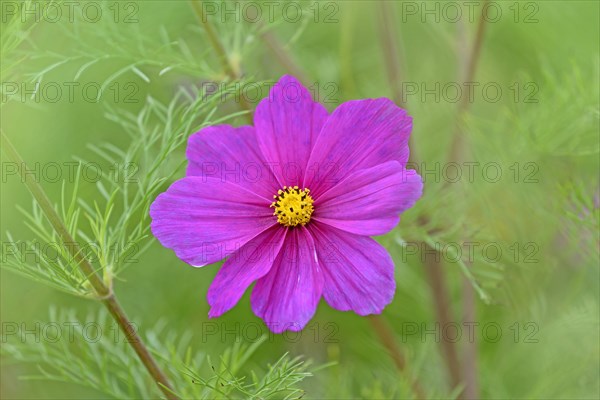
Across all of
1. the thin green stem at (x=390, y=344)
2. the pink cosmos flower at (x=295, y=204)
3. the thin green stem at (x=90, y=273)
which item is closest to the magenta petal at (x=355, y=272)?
the pink cosmos flower at (x=295, y=204)

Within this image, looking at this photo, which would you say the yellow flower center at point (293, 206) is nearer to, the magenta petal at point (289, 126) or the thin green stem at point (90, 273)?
the magenta petal at point (289, 126)

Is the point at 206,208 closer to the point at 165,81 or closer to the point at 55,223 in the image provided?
the point at 55,223

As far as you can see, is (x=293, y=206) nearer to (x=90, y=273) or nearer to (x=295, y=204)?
(x=295, y=204)

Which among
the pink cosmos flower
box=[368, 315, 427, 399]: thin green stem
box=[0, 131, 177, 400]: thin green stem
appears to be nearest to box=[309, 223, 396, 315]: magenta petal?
the pink cosmos flower

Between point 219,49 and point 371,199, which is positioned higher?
point 219,49

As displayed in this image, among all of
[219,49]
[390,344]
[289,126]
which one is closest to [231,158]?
[289,126]

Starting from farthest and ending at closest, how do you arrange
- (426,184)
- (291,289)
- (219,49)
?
(426,184) < (219,49) < (291,289)
